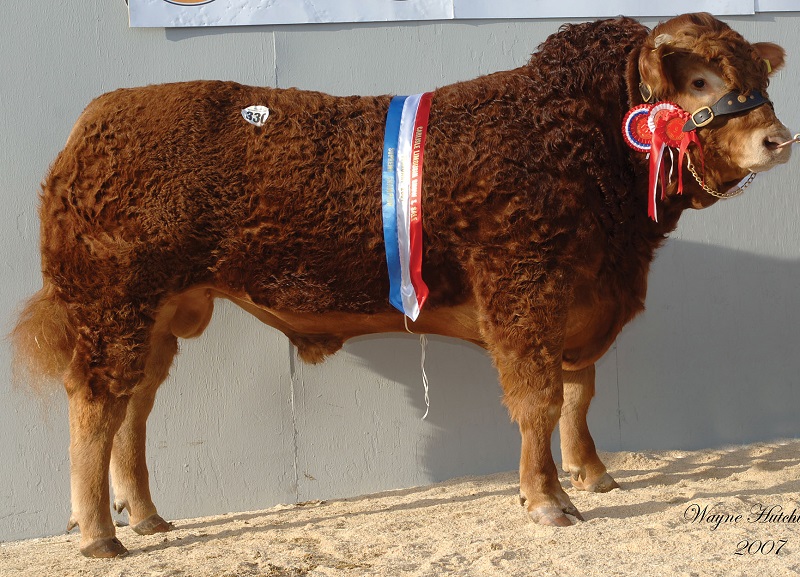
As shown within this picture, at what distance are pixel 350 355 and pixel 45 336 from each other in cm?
158

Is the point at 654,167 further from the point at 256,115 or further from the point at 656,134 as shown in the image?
the point at 256,115

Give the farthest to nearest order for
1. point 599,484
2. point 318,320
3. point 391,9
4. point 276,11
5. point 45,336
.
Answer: point 391,9, point 276,11, point 599,484, point 318,320, point 45,336

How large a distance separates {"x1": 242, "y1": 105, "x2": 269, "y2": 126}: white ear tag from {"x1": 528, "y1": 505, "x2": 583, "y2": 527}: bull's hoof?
1.96 meters

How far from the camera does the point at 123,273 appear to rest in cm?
360

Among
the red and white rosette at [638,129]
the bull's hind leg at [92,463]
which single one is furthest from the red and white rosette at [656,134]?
the bull's hind leg at [92,463]

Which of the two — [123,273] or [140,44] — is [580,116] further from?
[140,44]

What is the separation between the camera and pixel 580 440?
4.22 m

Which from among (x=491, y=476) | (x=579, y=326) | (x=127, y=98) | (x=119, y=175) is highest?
(x=127, y=98)

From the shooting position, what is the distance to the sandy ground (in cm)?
311

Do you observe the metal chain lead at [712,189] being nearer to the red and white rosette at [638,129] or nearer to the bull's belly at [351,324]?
the red and white rosette at [638,129]

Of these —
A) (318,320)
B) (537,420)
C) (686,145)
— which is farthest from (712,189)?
(318,320)

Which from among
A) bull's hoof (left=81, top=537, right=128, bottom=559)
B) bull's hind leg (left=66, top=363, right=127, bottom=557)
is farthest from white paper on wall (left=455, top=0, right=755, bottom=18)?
bull's hoof (left=81, top=537, right=128, bottom=559)

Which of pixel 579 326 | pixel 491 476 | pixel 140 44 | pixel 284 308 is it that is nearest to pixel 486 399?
pixel 491 476

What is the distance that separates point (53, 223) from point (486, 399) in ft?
7.92
